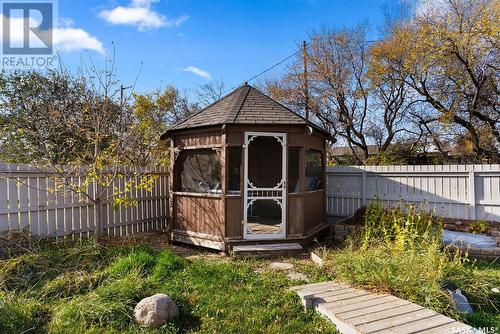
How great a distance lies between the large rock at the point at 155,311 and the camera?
10.9 feet

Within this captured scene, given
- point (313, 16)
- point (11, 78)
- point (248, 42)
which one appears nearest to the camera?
point (248, 42)

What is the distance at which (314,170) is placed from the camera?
24.3 ft

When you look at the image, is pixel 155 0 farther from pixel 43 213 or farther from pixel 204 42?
pixel 43 213

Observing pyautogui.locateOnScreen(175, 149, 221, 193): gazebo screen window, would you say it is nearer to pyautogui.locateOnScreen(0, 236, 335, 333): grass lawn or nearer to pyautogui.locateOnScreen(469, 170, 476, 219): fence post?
pyautogui.locateOnScreen(0, 236, 335, 333): grass lawn

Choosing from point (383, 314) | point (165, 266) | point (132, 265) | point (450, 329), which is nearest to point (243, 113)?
point (165, 266)

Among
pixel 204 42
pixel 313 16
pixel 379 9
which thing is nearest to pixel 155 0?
pixel 204 42

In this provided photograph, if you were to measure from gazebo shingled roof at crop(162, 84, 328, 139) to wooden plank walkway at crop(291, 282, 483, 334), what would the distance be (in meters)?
3.39

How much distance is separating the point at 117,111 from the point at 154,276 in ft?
22.9

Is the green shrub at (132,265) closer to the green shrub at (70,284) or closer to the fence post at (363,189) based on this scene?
the green shrub at (70,284)

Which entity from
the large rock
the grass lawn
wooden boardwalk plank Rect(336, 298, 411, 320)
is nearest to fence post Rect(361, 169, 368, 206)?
the grass lawn

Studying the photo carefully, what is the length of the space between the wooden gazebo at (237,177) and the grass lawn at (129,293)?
1163 mm

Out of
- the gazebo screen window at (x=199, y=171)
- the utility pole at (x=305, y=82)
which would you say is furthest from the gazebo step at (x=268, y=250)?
the utility pole at (x=305, y=82)

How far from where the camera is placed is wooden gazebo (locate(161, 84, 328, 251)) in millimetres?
6266

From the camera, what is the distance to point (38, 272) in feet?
14.6
